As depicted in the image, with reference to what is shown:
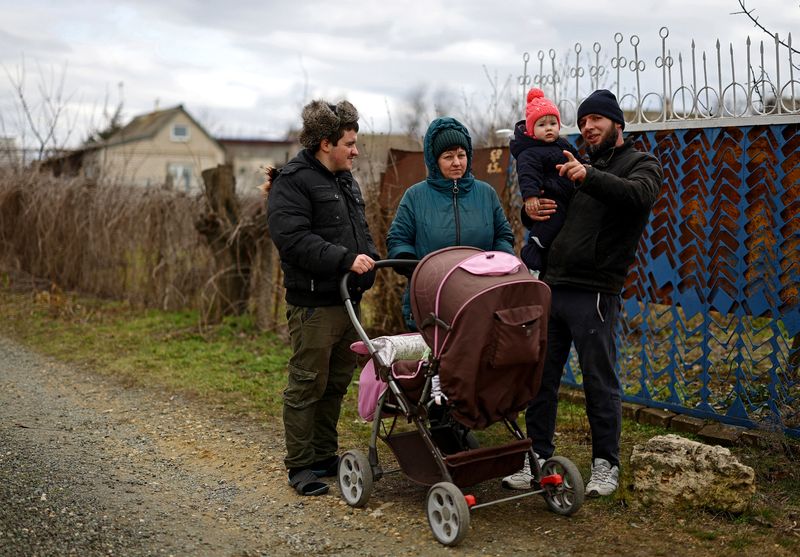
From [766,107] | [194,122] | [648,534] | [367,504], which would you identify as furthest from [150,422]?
[194,122]

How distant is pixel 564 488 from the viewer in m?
4.22

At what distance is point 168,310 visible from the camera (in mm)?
10703

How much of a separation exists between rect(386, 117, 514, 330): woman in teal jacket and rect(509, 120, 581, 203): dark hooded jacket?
27 cm

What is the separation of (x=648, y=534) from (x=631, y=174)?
1.76 m

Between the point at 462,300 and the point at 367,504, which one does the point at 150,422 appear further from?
the point at 462,300

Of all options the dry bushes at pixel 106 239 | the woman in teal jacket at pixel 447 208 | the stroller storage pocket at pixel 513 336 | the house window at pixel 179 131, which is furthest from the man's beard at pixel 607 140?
the house window at pixel 179 131

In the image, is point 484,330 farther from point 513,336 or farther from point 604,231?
point 604,231

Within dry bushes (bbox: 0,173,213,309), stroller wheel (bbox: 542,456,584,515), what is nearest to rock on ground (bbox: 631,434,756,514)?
stroller wheel (bbox: 542,456,584,515)

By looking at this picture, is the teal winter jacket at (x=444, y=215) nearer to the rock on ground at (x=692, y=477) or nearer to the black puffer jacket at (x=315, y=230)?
the black puffer jacket at (x=315, y=230)

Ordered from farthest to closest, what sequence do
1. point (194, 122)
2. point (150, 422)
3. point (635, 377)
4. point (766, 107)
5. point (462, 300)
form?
point (194, 122) → point (635, 377) → point (150, 422) → point (766, 107) → point (462, 300)

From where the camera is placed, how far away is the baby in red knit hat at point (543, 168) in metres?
4.59

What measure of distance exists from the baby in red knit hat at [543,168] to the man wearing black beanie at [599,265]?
0.06 metres

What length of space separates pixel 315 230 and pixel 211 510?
5.14 feet

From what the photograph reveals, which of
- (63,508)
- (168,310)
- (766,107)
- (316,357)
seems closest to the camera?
(63,508)
